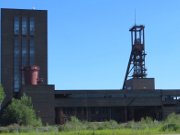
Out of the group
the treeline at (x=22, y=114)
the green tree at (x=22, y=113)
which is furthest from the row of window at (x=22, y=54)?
the green tree at (x=22, y=113)

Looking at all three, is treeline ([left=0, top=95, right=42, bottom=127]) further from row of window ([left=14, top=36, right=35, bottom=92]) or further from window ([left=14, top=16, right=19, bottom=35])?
window ([left=14, top=16, right=19, bottom=35])

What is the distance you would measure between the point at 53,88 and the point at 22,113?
33.5 ft

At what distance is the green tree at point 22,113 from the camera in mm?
101681

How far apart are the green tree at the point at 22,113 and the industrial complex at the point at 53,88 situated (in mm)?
4689

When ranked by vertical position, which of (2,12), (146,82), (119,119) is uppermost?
(2,12)

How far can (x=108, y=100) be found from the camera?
11781cm

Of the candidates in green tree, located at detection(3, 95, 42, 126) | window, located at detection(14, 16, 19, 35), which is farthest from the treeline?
window, located at detection(14, 16, 19, 35)

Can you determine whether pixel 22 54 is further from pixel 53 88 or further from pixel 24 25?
pixel 53 88

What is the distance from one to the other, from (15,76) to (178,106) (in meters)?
42.1

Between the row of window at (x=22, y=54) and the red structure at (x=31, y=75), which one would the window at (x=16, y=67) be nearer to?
the row of window at (x=22, y=54)

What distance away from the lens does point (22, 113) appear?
338ft

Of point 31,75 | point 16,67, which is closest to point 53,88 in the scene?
point 31,75

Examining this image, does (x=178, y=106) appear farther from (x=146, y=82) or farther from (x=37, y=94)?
(x=37, y=94)

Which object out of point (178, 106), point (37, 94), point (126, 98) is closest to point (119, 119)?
point (126, 98)
